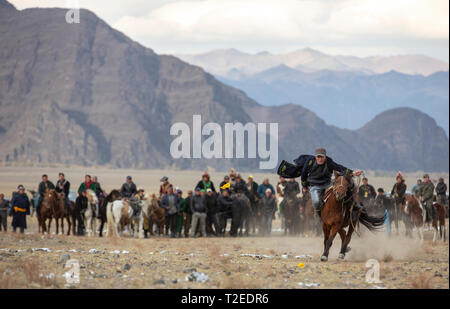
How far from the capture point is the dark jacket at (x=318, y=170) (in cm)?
1393

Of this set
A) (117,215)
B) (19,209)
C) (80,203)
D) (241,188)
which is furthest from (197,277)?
(241,188)

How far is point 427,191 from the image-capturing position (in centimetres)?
2658

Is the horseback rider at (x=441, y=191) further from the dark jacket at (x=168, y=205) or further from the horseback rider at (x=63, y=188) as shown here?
the horseback rider at (x=63, y=188)

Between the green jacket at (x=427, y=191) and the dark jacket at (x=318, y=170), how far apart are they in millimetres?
13377

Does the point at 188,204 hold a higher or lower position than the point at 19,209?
higher

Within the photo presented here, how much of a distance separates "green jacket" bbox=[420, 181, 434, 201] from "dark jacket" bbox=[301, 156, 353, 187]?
43.9 ft

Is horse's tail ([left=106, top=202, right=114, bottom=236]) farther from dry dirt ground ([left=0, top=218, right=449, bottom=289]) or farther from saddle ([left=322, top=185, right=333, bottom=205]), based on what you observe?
saddle ([left=322, top=185, right=333, bottom=205])

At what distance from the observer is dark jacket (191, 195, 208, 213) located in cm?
2469

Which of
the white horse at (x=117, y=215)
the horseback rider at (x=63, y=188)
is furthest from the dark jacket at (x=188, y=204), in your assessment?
the horseback rider at (x=63, y=188)

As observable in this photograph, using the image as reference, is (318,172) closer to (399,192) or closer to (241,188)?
(241,188)

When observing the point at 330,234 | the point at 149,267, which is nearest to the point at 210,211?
the point at 330,234

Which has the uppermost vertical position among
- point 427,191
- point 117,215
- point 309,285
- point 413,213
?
point 427,191

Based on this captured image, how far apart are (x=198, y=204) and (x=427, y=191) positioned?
8.16m
